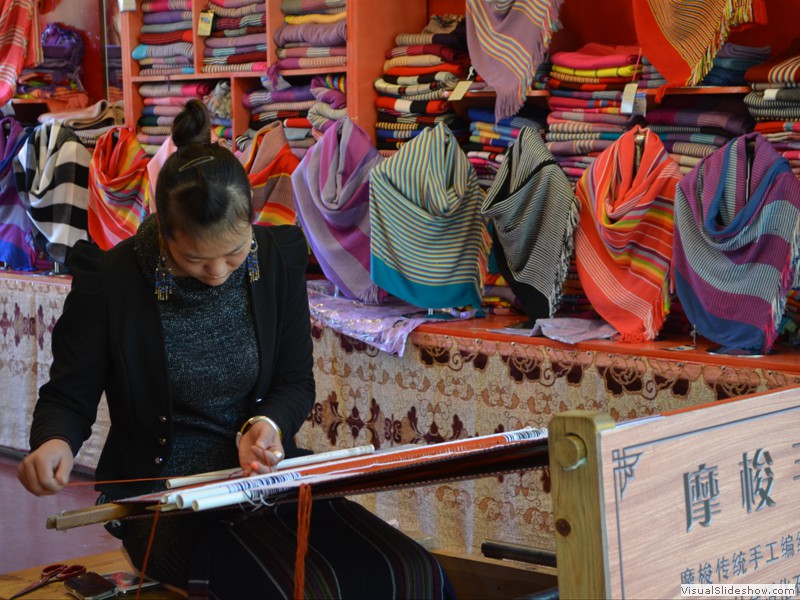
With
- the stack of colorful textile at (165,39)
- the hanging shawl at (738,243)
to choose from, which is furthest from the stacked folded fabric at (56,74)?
the hanging shawl at (738,243)

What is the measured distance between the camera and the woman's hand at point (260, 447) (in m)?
1.81

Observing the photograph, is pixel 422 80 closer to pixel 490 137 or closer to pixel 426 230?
pixel 490 137

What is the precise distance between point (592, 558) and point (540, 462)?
0.29 m

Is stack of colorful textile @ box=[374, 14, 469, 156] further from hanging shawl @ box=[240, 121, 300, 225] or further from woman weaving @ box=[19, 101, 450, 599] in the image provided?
woman weaving @ box=[19, 101, 450, 599]

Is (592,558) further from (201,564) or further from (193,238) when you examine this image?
(193,238)

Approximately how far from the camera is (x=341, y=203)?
363 cm

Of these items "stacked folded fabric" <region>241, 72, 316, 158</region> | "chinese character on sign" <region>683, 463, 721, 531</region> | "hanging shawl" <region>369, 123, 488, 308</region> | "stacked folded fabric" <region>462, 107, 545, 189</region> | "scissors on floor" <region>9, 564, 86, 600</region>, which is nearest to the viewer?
"chinese character on sign" <region>683, 463, 721, 531</region>

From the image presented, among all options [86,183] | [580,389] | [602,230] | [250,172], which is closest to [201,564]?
[580,389]

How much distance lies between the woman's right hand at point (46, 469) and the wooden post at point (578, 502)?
2.74ft

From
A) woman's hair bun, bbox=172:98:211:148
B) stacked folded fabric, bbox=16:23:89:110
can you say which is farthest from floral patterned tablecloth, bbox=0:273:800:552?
stacked folded fabric, bbox=16:23:89:110

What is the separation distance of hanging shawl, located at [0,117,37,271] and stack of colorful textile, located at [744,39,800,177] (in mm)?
3263

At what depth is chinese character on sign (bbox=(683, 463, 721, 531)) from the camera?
Result: 1.39m

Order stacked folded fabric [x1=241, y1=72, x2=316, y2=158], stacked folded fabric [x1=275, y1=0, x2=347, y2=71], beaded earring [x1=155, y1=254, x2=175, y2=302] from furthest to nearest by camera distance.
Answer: stacked folded fabric [x1=241, y1=72, x2=316, y2=158]
stacked folded fabric [x1=275, y1=0, x2=347, y2=71]
beaded earring [x1=155, y1=254, x2=175, y2=302]

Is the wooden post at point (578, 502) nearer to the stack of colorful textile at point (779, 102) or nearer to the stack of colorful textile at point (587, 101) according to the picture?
the stack of colorful textile at point (779, 102)
